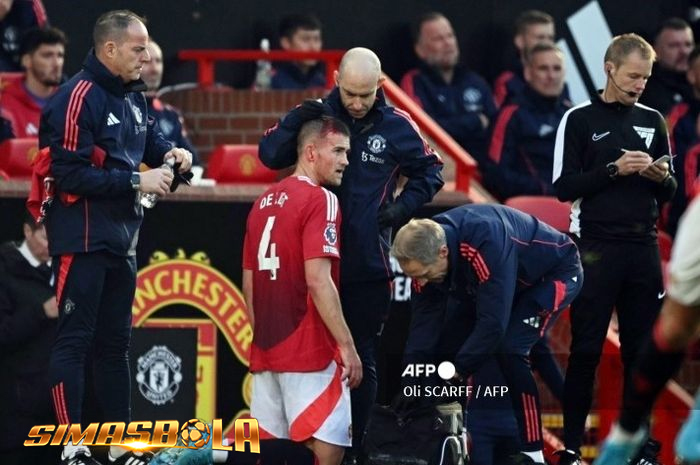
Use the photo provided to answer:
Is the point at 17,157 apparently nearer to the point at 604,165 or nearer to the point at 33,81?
the point at 33,81

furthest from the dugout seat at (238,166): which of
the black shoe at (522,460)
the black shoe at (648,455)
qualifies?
the black shoe at (648,455)

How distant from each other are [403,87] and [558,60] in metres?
1.16

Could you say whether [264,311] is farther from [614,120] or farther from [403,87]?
[403,87]

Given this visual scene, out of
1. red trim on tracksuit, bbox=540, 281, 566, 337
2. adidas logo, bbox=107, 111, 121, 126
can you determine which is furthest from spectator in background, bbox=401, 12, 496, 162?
adidas logo, bbox=107, 111, 121, 126

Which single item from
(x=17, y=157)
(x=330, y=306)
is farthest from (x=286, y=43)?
(x=330, y=306)

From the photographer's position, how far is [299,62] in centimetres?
1176

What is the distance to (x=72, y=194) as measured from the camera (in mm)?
7797

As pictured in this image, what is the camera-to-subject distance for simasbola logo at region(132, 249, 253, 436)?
9734 millimetres

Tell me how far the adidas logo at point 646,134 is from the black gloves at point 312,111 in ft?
5.07

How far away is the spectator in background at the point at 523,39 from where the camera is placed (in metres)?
12.4

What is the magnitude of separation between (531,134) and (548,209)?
3.98 feet

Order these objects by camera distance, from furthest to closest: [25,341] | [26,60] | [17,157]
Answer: [26,60], [17,157], [25,341]

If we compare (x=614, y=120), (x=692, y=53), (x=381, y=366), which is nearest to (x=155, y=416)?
(x=381, y=366)

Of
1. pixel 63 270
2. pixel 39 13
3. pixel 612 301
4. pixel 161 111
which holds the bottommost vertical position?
pixel 612 301
